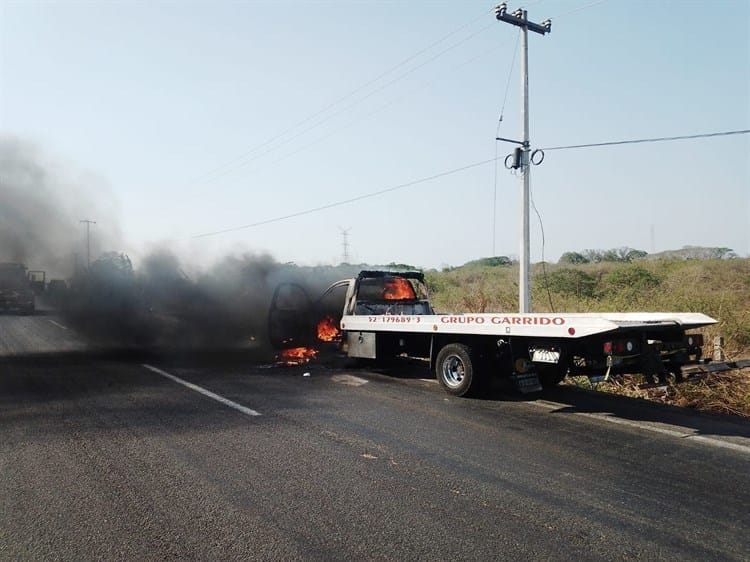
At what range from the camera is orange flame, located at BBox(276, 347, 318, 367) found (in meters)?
11.9

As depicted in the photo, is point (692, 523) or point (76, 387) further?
point (76, 387)

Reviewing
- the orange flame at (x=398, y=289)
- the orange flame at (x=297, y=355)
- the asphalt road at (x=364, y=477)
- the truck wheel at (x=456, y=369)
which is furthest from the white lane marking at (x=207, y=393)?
the orange flame at (x=398, y=289)

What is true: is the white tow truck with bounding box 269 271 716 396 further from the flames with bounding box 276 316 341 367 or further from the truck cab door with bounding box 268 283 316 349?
the truck cab door with bounding box 268 283 316 349

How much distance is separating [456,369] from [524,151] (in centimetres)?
850

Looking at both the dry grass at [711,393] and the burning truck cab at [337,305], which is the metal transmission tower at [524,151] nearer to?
Result: the burning truck cab at [337,305]

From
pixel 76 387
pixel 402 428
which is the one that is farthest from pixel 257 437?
pixel 76 387

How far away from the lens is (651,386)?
6.78 m

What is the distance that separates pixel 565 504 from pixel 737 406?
4.79m

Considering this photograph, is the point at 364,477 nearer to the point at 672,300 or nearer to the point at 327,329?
the point at 327,329

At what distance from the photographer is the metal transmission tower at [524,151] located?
1407 cm

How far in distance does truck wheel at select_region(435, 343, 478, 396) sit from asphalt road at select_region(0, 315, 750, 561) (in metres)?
Result: 0.33

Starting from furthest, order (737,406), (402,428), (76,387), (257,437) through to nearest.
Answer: (76,387)
(737,406)
(402,428)
(257,437)

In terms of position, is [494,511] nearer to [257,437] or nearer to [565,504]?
[565,504]

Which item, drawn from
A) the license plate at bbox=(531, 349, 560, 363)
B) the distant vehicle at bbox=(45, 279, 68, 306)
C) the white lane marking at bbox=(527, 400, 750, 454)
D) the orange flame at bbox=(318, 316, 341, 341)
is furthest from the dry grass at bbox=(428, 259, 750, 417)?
the distant vehicle at bbox=(45, 279, 68, 306)
